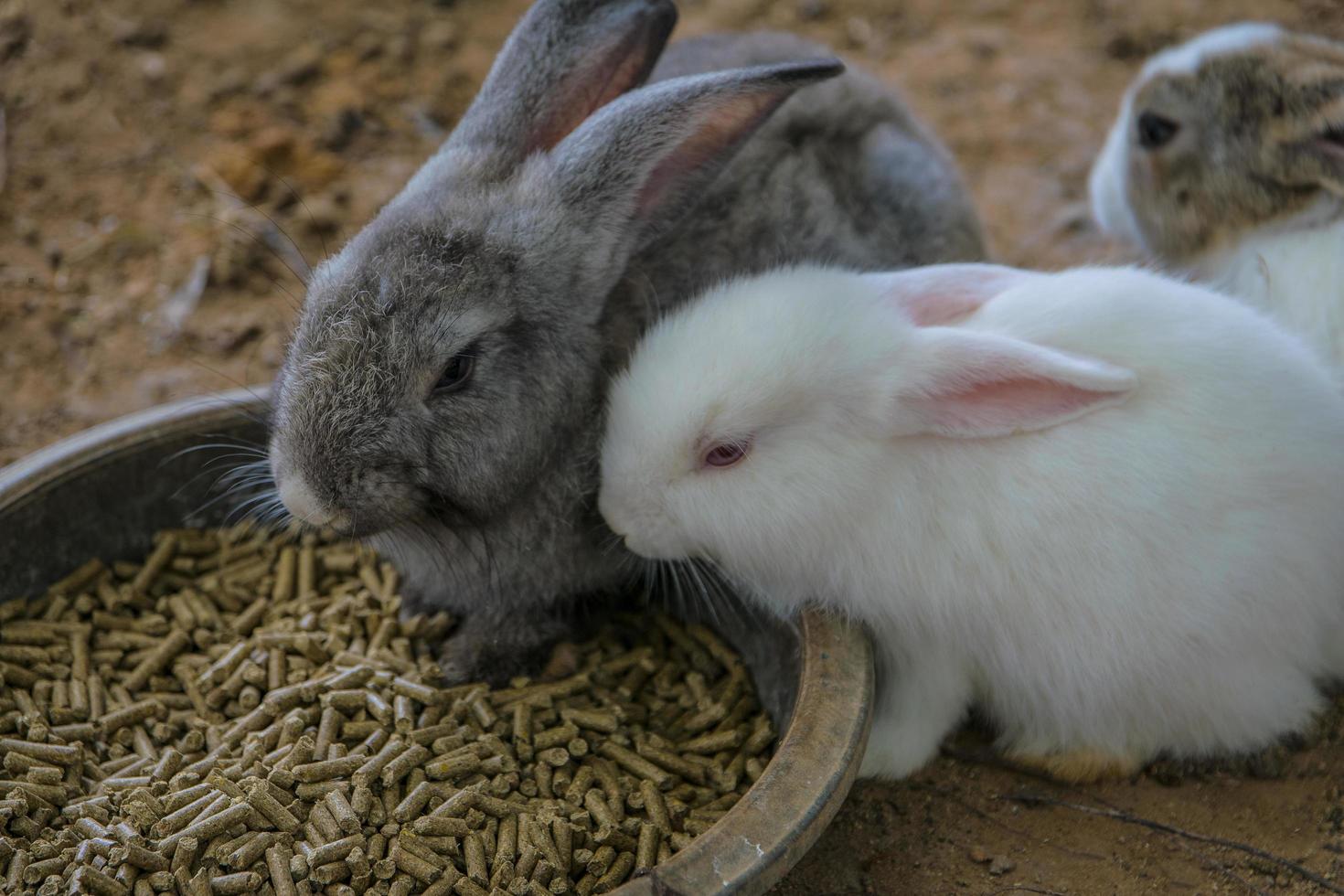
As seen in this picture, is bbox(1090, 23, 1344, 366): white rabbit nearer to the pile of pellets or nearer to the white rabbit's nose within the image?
the pile of pellets

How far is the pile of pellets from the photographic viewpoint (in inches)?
99.0

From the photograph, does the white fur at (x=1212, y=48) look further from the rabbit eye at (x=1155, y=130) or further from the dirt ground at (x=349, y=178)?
the dirt ground at (x=349, y=178)

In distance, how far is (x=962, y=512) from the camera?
272 centimetres

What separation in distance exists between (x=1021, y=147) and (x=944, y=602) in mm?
2994

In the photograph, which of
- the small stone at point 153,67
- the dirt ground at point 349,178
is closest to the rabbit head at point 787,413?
the dirt ground at point 349,178

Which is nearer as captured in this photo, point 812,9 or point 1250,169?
point 1250,169

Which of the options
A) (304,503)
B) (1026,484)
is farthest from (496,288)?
(1026,484)

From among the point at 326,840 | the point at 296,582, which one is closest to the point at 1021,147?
Result: the point at 296,582

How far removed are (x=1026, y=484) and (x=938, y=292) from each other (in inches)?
20.5

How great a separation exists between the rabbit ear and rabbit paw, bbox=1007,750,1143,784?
1514 millimetres

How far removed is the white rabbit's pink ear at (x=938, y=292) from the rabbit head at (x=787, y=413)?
103mm

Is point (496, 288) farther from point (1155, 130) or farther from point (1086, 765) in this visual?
point (1155, 130)

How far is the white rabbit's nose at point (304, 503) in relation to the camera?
2.62 metres

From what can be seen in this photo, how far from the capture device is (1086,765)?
2.94m
